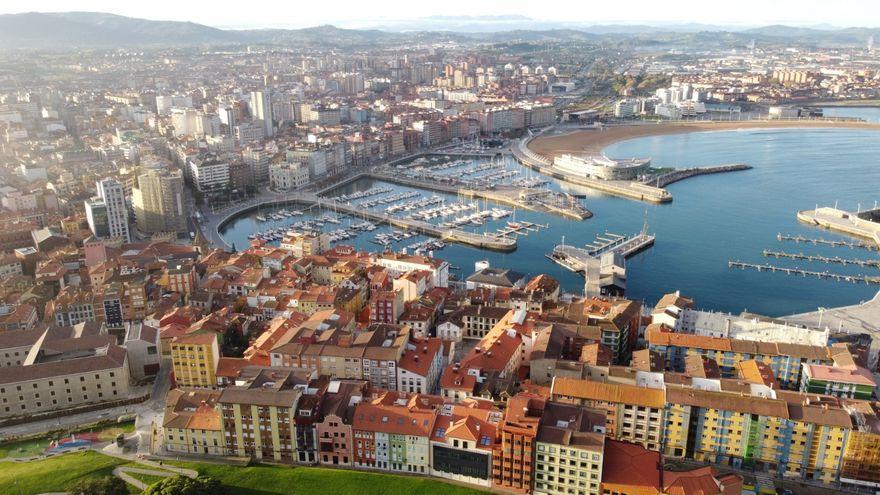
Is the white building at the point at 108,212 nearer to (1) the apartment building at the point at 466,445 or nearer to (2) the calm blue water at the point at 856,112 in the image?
(1) the apartment building at the point at 466,445

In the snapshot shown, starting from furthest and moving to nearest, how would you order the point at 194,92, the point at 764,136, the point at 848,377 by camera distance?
the point at 194,92
the point at 764,136
the point at 848,377

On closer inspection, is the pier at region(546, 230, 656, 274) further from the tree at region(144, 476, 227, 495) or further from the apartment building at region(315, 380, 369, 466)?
the tree at region(144, 476, 227, 495)

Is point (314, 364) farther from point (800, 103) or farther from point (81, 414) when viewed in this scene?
point (800, 103)

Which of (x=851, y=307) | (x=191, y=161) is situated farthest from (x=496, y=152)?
(x=851, y=307)

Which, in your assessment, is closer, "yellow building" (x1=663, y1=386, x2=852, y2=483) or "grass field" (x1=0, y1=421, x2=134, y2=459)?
"yellow building" (x1=663, y1=386, x2=852, y2=483)

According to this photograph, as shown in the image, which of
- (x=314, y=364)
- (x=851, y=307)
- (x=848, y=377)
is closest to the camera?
(x=848, y=377)

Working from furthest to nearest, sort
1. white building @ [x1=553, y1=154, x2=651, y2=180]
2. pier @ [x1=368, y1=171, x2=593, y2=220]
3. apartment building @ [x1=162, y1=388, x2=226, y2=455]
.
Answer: white building @ [x1=553, y1=154, x2=651, y2=180] → pier @ [x1=368, y1=171, x2=593, y2=220] → apartment building @ [x1=162, y1=388, x2=226, y2=455]

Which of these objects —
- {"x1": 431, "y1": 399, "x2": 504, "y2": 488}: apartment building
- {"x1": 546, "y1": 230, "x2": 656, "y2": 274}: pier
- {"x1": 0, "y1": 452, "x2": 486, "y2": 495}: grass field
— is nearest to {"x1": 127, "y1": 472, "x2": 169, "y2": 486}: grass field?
{"x1": 0, "y1": 452, "x2": 486, "y2": 495}: grass field
